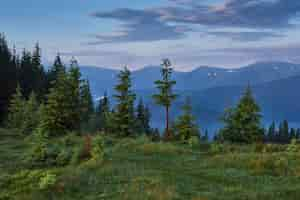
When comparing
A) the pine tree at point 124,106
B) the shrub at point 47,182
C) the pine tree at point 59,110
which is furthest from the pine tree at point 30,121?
the shrub at point 47,182

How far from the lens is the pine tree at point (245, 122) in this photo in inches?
1400

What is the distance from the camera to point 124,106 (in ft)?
114

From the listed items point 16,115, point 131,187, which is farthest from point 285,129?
point 131,187

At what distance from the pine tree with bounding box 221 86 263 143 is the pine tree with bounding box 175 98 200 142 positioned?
4.95 metres

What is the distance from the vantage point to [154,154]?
677 inches

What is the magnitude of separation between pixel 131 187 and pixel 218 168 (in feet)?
16.2

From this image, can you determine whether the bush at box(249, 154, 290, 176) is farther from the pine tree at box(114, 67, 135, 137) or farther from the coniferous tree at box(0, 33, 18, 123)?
the coniferous tree at box(0, 33, 18, 123)

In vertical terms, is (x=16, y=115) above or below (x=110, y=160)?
above

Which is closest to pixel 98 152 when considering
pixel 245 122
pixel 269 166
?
pixel 269 166

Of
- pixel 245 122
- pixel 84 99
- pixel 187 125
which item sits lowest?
pixel 187 125

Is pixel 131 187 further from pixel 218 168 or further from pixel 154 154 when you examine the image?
pixel 154 154

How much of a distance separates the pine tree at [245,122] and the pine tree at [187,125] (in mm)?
4949

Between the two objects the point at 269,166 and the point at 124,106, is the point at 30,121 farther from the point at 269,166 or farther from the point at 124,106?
the point at 269,166

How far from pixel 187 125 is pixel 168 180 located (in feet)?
78.4
